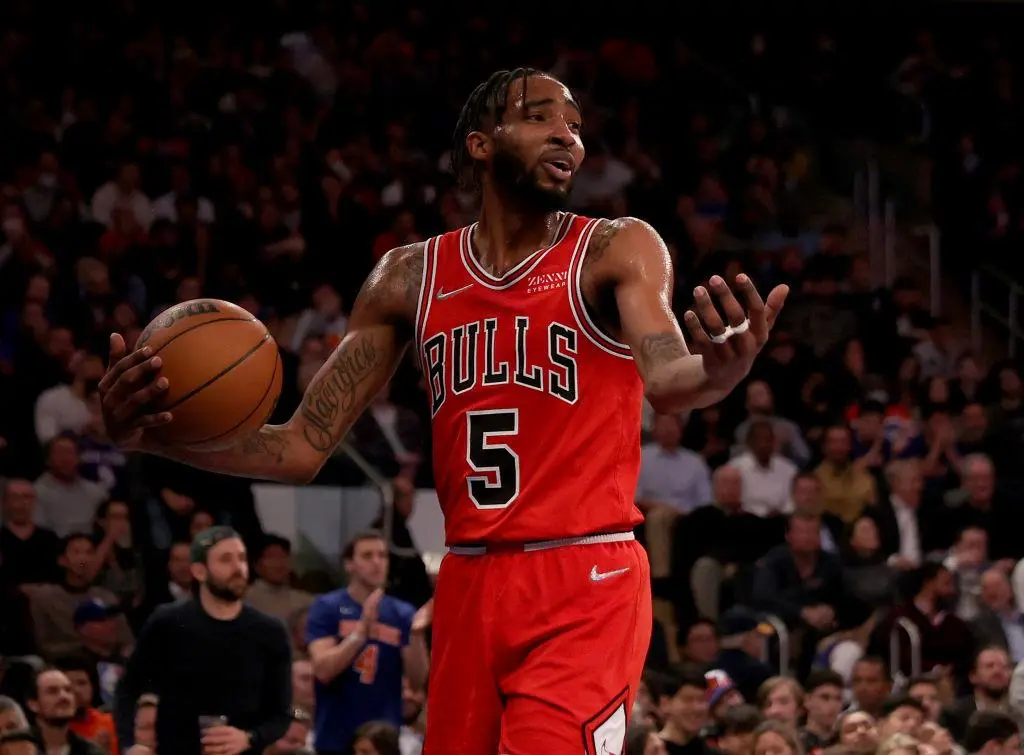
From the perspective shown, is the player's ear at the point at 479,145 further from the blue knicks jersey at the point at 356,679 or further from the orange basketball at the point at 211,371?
the blue knicks jersey at the point at 356,679

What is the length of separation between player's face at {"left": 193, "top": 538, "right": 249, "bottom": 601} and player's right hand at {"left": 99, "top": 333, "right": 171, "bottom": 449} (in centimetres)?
372

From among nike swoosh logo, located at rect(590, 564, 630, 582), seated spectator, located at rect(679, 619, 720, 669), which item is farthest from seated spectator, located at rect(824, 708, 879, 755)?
nike swoosh logo, located at rect(590, 564, 630, 582)

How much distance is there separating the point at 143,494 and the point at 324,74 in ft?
22.0

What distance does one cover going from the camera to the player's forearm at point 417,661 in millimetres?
9070

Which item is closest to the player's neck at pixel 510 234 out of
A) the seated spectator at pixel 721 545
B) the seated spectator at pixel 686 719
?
the seated spectator at pixel 686 719

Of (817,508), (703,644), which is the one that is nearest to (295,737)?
(703,644)

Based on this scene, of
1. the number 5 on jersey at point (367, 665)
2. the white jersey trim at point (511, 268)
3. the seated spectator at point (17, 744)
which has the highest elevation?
the white jersey trim at point (511, 268)

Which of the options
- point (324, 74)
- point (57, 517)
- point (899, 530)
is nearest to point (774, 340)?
point (899, 530)

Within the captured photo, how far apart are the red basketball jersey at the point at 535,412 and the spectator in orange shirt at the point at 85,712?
4864mm

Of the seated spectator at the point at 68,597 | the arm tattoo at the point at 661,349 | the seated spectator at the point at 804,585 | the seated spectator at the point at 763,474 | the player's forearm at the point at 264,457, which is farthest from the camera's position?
the seated spectator at the point at 763,474

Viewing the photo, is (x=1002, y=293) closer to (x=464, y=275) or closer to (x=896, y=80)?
(x=896, y=80)

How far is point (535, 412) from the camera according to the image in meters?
4.40

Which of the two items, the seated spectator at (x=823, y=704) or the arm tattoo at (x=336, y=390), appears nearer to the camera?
the arm tattoo at (x=336, y=390)

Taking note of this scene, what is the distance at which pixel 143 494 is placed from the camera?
10.9 metres
